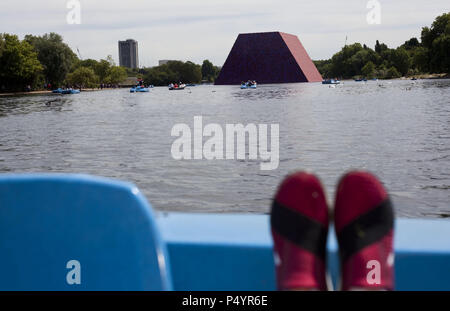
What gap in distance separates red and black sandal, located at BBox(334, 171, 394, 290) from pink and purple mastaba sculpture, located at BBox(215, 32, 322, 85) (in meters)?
78.5

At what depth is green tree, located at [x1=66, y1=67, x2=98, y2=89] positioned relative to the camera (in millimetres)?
60809

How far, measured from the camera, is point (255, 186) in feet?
18.8

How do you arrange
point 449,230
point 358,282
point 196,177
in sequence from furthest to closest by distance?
point 196,177 → point 449,230 → point 358,282

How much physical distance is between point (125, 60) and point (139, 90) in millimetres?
129353

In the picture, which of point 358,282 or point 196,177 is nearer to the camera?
point 358,282

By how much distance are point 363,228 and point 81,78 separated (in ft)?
207

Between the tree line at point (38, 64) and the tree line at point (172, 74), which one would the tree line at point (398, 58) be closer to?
the tree line at point (172, 74)

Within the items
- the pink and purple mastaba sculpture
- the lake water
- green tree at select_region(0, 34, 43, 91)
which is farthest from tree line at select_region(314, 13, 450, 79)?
the lake water

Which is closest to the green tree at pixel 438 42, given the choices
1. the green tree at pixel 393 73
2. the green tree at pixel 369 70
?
the green tree at pixel 393 73

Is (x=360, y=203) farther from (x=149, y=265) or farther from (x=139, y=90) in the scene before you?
(x=139, y=90)

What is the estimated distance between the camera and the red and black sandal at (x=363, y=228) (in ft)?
3.65

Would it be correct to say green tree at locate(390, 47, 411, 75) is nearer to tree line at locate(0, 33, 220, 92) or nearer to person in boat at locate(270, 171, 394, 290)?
tree line at locate(0, 33, 220, 92)

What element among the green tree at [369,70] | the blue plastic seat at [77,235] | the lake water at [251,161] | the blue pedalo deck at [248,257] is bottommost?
the lake water at [251,161]
